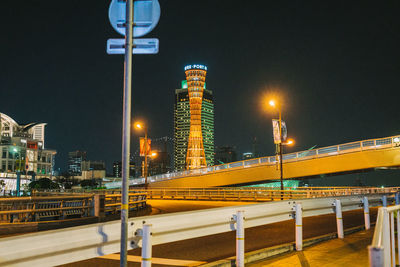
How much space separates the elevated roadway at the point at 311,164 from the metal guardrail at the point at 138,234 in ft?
113

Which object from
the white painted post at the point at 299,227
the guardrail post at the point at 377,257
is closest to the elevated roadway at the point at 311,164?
the white painted post at the point at 299,227

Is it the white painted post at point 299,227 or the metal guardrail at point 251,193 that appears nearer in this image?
the white painted post at point 299,227

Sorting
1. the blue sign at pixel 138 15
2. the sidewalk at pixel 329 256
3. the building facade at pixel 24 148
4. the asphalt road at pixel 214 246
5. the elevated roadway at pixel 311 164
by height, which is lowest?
the asphalt road at pixel 214 246

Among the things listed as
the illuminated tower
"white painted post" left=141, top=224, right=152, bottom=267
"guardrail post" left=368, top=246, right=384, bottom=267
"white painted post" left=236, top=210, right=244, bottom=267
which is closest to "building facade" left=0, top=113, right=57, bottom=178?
the illuminated tower

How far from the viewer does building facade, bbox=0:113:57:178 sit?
102062 millimetres

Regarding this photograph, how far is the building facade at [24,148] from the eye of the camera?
10206cm

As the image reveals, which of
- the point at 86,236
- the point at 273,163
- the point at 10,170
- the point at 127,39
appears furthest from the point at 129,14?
the point at 10,170

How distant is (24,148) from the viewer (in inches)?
4311

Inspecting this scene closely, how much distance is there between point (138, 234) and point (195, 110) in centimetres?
7757

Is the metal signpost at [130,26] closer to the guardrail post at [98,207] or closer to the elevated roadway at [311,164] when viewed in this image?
the guardrail post at [98,207]

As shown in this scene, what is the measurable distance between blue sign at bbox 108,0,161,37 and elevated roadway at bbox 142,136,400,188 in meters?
38.2

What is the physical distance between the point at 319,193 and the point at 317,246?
87.0 ft

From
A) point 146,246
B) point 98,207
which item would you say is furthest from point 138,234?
point 98,207

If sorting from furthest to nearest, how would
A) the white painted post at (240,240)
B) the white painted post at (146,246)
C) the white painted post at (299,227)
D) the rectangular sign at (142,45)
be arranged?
the white painted post at (299,227) → the white painted post at (240,240) → the rectangular sign at (142,45) → the white painted post at (146,246)
